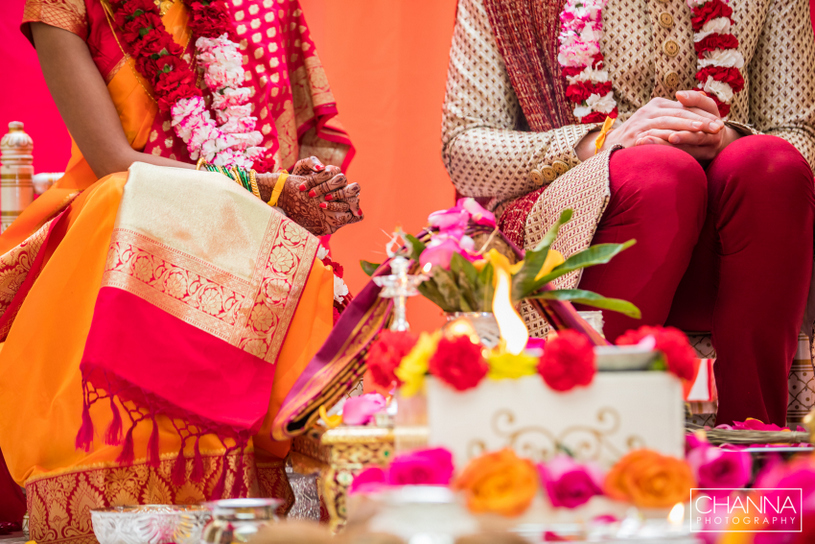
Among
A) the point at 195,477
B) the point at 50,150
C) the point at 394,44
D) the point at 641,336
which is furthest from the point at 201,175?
the point at 394,44

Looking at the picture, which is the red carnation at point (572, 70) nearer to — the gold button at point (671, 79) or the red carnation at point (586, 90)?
the red carnation at point (586, 90)

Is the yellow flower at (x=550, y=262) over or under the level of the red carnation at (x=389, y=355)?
over

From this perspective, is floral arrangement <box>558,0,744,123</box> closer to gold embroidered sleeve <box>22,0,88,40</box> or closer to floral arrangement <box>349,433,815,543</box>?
gold embroidered sleeve <box>22,0,88,40</box>

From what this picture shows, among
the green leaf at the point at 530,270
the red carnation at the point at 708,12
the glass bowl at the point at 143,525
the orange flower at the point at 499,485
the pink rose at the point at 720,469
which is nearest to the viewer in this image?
the orange flower at the point at 499,485

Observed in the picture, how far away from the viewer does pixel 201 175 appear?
1.78 meters

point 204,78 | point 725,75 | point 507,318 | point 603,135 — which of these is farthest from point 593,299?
point 204,78

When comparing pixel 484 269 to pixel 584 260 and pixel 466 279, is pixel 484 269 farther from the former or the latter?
pixel 584 260

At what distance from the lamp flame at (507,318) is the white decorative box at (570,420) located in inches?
4.5

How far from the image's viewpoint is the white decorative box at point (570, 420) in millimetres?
844

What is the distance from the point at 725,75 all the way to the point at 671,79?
130 mm

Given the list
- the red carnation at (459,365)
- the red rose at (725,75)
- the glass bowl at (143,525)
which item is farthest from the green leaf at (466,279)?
the red rose at (725,75)

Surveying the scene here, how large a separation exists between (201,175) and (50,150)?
6.11ft

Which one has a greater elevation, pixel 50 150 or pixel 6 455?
pixel 50 150

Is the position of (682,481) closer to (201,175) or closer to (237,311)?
(237,311)
